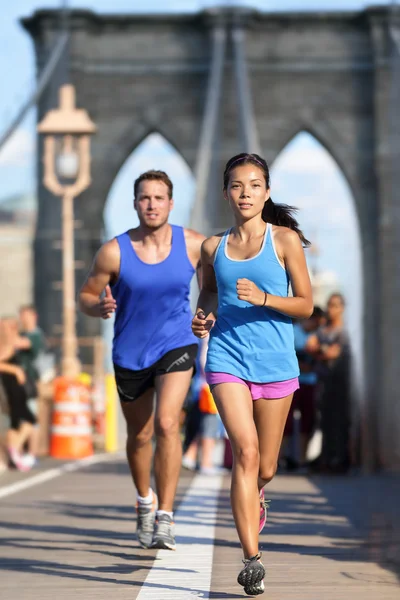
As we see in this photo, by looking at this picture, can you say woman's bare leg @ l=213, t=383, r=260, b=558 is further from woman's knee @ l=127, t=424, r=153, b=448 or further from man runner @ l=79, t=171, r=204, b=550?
woman's knee @ l=127, t=424, r=153, b=448

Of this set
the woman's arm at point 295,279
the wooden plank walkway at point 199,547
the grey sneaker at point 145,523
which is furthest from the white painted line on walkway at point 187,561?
the woman's arm at point 295,279

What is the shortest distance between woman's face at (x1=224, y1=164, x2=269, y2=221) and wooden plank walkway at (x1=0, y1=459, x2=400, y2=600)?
133 centimetres

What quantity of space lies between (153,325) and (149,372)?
21 centimetres

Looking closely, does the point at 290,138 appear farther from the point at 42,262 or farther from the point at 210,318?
the point at 210,318

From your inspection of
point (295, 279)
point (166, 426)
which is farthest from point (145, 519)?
point (295, 279)

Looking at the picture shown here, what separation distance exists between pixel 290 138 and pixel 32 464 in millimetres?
33987

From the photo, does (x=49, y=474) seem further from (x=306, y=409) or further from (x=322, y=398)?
(x=322, y=398)

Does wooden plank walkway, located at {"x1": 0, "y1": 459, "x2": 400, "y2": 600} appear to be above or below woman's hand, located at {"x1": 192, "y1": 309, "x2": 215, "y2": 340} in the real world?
below

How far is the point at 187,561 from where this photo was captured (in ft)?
21.8

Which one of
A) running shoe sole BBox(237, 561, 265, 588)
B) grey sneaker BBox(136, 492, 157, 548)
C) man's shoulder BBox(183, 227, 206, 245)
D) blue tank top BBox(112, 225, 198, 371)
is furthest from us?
man's shoulder BBox(183, 227, 206, 245)

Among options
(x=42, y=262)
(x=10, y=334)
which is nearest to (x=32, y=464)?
(x=10, y=334)

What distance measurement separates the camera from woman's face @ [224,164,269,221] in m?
5.77

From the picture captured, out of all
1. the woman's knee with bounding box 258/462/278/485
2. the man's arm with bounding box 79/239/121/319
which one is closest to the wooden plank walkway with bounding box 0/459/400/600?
the woman's knee with bounding box 258/462/278/485

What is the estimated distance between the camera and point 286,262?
18.9ft
